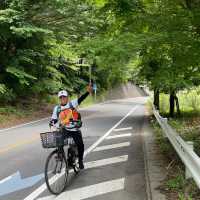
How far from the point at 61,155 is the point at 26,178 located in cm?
150

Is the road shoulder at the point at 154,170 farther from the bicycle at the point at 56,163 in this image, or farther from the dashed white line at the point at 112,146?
the bicycle at the point at 56,163

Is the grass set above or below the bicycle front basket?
below

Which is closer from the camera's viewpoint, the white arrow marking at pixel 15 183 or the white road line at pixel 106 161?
the white arrow marking at pixel 15 183

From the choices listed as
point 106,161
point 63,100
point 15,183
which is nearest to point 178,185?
point 63,100

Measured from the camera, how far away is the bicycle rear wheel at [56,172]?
8.92m

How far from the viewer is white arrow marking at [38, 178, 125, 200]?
8664 mm

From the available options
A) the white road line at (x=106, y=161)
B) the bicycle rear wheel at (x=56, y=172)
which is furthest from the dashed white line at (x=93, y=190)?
the white road line at (x=106, y=161)

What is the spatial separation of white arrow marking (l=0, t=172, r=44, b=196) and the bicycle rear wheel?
0.81 meters

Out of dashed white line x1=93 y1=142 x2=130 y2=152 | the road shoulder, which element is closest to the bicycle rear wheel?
the road shoulder

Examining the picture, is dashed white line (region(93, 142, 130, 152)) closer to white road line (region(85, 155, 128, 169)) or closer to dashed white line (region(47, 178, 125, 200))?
white road line (region(85, 155, 128, 169))

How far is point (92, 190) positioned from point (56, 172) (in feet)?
2.55

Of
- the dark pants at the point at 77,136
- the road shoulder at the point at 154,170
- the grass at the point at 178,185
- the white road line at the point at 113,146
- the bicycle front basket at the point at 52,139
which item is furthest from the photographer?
the white road line at the point at 113,146

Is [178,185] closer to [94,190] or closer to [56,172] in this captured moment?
[94,190]

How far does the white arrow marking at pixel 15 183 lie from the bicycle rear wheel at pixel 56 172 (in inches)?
31.8
